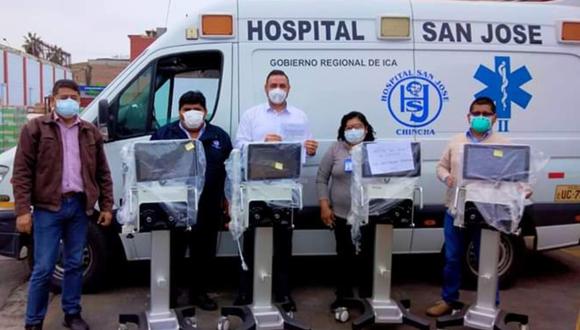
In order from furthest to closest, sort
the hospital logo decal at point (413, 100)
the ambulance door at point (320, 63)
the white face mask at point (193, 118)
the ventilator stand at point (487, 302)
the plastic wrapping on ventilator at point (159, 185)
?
the hospital logo decal at point (413, 100), the ambulance door at point (320, 63), the white face mask at point (193, 118), the ventilator stand at point (487, 302), the plastic wrapping on ventilator at point (159, 185)

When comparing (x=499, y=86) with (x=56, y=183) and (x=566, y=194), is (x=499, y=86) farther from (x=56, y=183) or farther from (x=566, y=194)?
(x=56, y=183)

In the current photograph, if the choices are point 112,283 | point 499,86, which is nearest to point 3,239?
point 112,283

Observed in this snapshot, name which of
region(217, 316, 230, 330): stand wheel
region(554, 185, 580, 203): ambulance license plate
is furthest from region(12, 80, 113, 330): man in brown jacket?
region(554, 185, 580, 203): ambulance license plate

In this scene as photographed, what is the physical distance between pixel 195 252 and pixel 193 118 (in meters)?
1.12

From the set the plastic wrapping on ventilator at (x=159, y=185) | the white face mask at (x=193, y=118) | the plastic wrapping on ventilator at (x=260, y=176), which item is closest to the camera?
the plastic wrapping on ventilator at (x=159, y=185)

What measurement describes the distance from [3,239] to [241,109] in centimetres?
229

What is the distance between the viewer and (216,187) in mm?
4668

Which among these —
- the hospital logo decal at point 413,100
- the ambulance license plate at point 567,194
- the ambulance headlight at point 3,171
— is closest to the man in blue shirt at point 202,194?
the ambulance headlight at point 3,171

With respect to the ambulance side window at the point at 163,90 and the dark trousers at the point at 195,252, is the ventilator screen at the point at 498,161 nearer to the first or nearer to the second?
A: the dark trousers at the point at 195,252

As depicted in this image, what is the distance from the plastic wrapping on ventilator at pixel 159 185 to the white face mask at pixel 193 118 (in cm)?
50

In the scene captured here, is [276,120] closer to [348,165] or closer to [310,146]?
[310,146]

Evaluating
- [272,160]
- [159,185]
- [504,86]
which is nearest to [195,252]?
[159,185]

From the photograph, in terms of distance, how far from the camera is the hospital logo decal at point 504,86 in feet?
17.2

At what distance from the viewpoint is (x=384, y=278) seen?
4543mm
